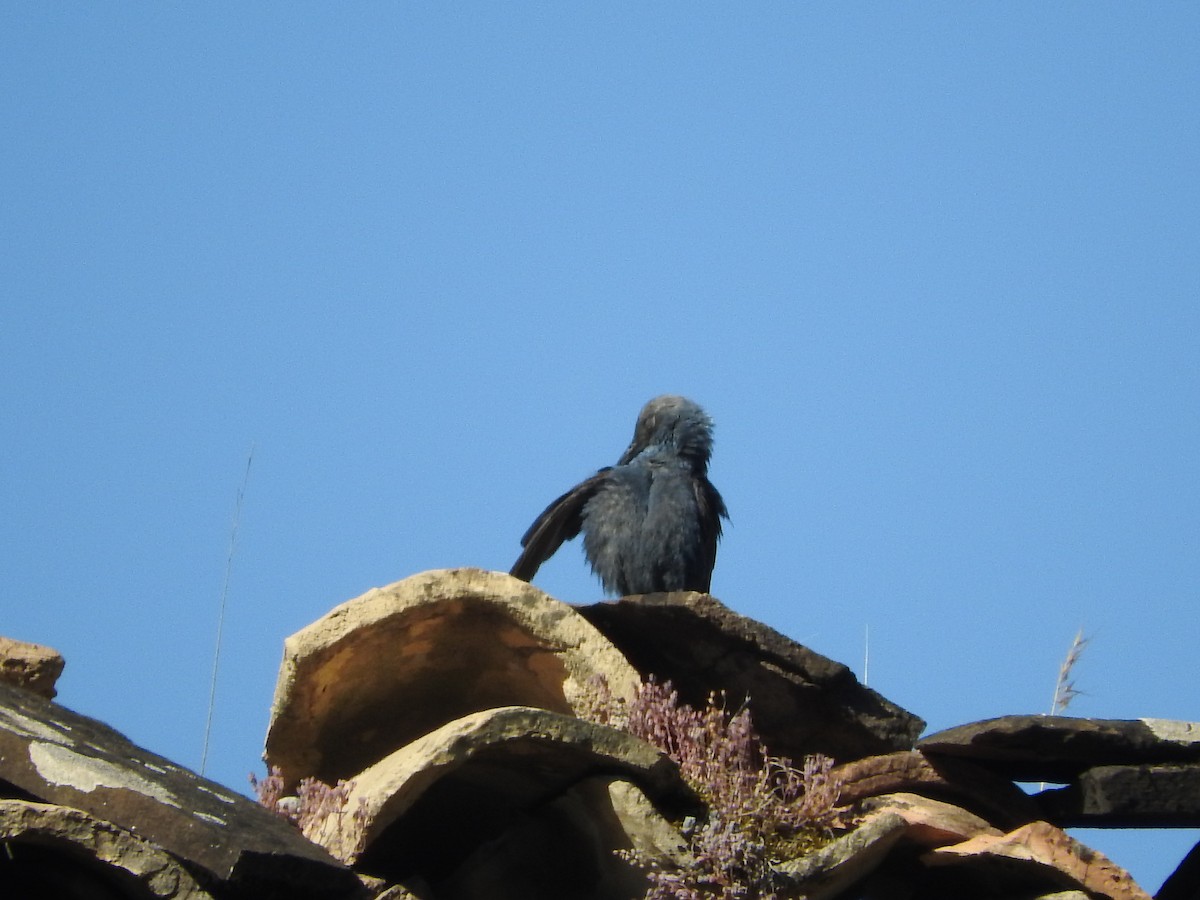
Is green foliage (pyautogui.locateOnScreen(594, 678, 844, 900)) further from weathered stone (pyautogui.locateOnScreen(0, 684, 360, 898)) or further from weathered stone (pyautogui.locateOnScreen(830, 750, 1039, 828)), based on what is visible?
weathered stone (pyautogui.locateOnScreen(0, 684, 360, 898))

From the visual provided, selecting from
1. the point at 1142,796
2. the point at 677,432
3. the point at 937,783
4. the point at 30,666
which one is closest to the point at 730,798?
the point at 937,783

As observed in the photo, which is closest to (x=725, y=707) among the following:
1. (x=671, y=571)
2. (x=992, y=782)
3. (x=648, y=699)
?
(x=648, y=699)

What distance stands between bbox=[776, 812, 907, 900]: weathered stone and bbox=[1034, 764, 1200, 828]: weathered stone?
511mm

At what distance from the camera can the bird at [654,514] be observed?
6.70 m

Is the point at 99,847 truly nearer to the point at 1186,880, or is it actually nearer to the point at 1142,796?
the point at 1142,796

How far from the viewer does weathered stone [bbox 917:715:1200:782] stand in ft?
11.7

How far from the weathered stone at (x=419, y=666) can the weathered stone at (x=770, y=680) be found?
0.16 m

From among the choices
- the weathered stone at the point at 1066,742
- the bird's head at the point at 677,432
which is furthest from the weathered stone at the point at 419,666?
the bird's head at the point at 677,432

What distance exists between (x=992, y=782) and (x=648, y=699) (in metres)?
0.78

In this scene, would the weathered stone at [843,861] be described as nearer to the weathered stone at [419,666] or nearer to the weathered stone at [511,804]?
the weathered stone at [511,804]

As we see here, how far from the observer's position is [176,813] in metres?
2.80

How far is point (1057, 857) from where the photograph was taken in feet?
11.5

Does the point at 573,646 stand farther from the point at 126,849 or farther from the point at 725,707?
the point at 126,849

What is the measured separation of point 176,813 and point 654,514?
4143mm
